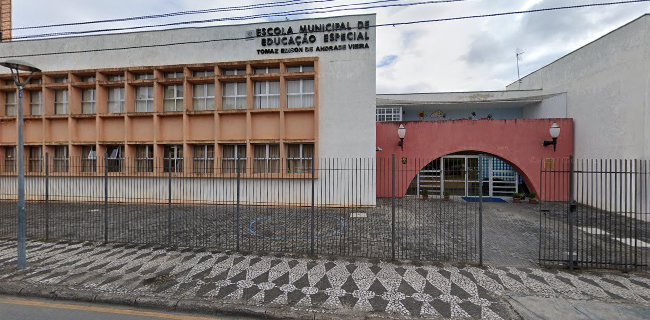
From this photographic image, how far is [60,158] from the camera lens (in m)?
14.1

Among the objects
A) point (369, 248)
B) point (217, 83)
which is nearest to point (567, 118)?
point (369, 248)

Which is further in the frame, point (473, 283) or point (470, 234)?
point (470, 234)

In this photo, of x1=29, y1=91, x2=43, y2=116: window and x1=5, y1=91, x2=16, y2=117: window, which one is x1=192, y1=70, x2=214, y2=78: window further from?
x1=5, y1=91, x2=16, y2=117: window

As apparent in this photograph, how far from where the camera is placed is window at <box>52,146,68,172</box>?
14.0 m

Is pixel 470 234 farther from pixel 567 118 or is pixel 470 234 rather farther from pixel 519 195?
pixel 567 118

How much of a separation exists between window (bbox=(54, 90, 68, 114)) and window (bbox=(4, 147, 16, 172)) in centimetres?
327

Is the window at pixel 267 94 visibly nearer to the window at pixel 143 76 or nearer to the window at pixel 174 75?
the window at pixel 174 75

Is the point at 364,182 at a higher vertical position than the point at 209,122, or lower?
lower

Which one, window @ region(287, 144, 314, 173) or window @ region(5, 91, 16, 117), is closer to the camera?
window @ region(287, 144, 314, 173)

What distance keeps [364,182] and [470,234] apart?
16.9 ft

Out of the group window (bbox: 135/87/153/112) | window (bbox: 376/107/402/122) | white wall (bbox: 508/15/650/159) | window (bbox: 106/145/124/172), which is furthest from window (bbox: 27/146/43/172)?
white wall (bbox: 508/15/650/159)

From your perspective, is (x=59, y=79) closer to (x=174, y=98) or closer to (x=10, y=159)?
(x=10, y=159)

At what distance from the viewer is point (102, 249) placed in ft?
21.0

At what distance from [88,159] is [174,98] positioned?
5.35 m
